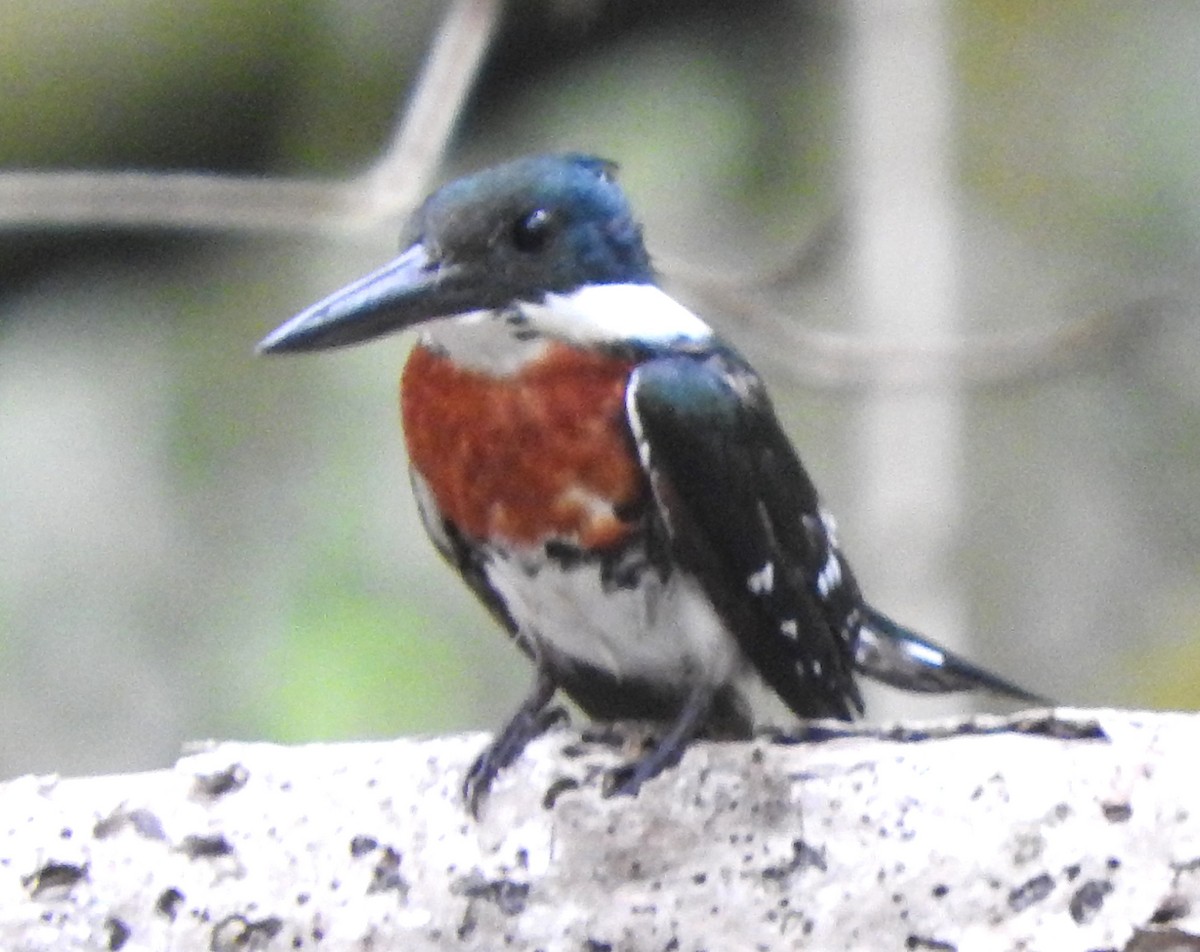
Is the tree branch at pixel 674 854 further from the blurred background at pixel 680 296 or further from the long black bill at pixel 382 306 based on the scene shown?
the blurred background at pixel 680 296

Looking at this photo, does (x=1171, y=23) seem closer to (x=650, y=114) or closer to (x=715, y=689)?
(x=650, y=114)

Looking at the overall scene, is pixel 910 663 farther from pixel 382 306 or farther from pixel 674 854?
pixel 382 306

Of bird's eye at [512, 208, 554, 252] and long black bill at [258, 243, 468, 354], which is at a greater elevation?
bird's eye at [512, 208, 554, 252]

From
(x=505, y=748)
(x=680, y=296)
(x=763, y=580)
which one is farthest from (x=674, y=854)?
(x=680, y=296)

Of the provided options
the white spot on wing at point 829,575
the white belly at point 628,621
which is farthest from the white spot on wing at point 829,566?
the white belly at point 628,621

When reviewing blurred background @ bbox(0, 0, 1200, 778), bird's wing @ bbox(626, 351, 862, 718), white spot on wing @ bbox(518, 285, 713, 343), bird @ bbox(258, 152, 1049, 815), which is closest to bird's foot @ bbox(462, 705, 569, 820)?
bird @ bbox(258, 152, 1049, 815)

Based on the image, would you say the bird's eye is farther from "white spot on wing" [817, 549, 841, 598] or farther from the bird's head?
"white spot on wing" [817, 549, 841, 598]
